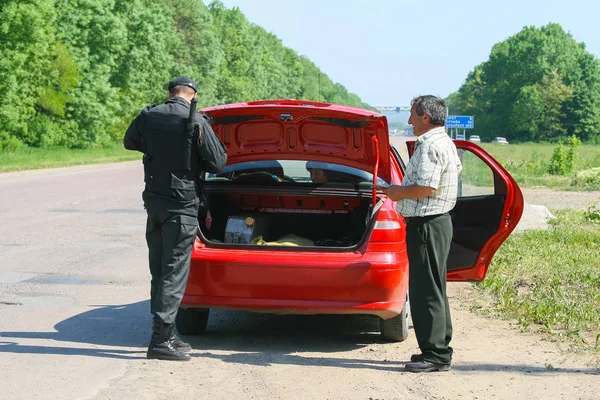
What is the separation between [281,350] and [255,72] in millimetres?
111504

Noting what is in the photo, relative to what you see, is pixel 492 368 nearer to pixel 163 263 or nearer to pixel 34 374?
pixel 163 263

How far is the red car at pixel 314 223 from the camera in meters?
6.62

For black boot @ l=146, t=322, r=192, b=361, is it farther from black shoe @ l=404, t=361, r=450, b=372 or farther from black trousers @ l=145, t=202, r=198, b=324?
black shoe @ l=404, t=361, r=450, b=372

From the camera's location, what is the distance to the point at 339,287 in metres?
6.58

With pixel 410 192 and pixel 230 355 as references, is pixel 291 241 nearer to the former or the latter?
pixel 230 355

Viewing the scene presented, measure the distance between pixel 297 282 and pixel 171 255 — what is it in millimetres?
864

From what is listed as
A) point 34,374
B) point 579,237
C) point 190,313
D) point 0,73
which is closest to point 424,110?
point 190,313

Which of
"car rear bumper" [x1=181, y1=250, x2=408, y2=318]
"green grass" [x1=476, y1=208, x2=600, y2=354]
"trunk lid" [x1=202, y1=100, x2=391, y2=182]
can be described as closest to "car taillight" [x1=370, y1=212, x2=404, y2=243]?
"car rear bumper" [x1=181, y1=250, x2=408, y2=318]

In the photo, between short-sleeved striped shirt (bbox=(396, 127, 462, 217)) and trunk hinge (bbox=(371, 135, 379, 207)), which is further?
trunk hinge (bbox=(371, 135, 379, 207))

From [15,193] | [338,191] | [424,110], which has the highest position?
[424,110]

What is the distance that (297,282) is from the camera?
6.60m

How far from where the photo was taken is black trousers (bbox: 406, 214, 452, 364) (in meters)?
6.23

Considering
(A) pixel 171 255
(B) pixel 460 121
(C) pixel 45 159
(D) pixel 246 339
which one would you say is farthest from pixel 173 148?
(C) pixel 45 159

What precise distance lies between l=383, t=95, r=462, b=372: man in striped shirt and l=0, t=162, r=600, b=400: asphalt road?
23 centimetres
